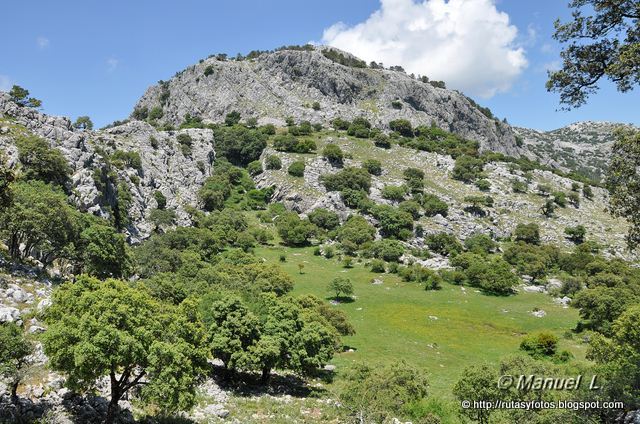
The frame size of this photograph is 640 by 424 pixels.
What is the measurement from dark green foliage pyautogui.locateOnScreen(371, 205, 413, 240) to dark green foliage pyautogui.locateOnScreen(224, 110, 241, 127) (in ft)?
305

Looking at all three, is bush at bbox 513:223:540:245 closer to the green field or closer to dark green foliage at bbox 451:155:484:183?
dark green foliage at bbox 451:155:484:183

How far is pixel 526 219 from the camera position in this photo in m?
139

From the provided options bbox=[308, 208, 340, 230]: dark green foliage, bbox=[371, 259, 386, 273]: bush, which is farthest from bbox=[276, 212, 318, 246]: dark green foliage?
bbox=[371, 259, 386, 273]: bush

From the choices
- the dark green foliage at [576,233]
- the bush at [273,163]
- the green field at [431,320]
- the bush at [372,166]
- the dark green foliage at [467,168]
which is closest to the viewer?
the green field at [431,320]

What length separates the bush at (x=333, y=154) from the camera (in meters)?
153

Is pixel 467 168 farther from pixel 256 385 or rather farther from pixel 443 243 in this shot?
pixel 256 385

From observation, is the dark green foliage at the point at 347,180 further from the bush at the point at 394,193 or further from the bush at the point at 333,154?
the bush at the point at 333,154

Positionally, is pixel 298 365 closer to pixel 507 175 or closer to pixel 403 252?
pixel 403 252

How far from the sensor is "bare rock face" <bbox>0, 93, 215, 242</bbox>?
7819 centimetres

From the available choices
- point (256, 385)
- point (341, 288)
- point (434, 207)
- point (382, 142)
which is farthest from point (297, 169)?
point (256, 385)

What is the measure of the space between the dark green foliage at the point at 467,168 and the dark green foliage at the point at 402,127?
36.0m

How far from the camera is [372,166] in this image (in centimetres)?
15262

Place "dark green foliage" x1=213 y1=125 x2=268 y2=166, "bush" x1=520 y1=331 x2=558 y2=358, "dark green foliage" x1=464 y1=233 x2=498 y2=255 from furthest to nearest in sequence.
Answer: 1. "dark green foliage" x1=213 y1=125 x2=268 y2=166
2. "dark green foliage" x1=464 y1=233 x2=498 y2=255
3. "bush" x1=520 y1=331 x2=558 y2=358

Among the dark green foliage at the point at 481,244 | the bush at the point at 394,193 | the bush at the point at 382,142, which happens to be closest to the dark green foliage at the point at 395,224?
the bush at the point at 394,193
